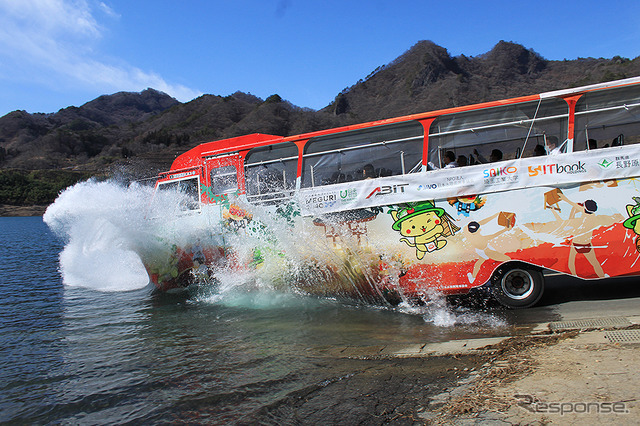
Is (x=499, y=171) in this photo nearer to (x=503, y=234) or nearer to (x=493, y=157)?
(x=493, y=157)

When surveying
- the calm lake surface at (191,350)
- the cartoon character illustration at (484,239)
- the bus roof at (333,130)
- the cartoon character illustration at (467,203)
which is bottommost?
the calm lake surface at (191,350)

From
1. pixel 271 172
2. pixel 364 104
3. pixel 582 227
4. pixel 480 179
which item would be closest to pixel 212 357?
pixel 271 172

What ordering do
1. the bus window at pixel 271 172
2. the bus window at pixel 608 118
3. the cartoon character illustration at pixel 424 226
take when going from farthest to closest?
1. the bus window at pixel 271 172
2. the cartoon character illustration at pixel 424 226
3. the bus window at pixel 608 118

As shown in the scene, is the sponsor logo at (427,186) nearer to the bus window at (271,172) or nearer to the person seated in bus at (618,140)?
the bus window at (271,172)

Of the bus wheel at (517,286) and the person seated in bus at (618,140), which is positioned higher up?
the person seated in bus at (618,140)

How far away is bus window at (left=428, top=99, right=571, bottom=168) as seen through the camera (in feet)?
25.1

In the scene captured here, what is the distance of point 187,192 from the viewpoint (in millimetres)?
10750

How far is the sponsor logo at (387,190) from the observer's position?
26.3ft

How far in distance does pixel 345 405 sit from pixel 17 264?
68.8 ft

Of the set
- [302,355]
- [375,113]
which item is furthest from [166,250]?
[375,113]

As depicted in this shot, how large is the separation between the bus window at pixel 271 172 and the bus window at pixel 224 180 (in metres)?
0.38

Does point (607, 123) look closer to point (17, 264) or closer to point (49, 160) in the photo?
point (17, 264)

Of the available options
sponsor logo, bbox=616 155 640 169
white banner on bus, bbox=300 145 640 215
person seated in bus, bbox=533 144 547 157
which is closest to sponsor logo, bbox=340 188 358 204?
white banner on bus, bbox=300 145 640 215

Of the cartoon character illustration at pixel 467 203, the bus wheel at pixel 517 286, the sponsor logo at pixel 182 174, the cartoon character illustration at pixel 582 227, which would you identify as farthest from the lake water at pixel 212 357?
the sponsor logo at pixel 182 174
